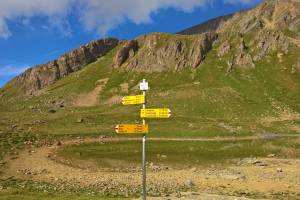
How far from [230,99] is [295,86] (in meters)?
28.5

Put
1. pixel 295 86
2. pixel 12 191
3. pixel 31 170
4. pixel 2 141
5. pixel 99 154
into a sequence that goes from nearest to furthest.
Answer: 1. pixel 12 191
2. pixel 31 170
3. pixel 99 154
4. pixel 2 141
5. pixel 295 86

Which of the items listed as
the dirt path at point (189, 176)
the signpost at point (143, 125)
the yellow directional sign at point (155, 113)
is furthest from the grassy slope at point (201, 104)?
the yellow directional sign at point (155, 113)

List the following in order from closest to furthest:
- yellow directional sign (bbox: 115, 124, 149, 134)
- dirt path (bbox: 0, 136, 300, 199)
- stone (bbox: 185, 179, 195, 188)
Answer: yellow directional sign (bbox: 115, 124, 149, 134), dirt path (bbox: 0, 136, 300, 199), stone (bbox: 185, 179, 195, 188)

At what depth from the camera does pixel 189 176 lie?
4788 cm

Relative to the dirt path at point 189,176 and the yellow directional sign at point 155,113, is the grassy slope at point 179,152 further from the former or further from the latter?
the yellow directional sign at point 155,113

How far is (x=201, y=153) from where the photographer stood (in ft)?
224

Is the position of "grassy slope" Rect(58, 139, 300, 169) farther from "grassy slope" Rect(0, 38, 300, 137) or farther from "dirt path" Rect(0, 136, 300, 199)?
"grassy slope" Rect(0, 38, 300, 137)

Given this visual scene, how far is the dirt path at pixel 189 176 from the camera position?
42375mm

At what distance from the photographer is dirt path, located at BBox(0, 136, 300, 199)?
42375 mm

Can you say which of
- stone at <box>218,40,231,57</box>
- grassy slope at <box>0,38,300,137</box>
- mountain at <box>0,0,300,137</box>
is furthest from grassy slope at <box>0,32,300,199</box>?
stone at <box>218,40,231,57</box>

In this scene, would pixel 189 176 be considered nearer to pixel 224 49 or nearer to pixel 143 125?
Answer: pixel 143 125

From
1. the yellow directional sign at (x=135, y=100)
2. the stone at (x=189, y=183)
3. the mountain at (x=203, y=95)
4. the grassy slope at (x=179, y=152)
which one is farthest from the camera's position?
the mountain at (x=203, y=95)

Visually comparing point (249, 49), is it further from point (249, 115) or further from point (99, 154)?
point (99, 154)

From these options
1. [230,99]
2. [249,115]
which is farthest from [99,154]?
[230,99]
